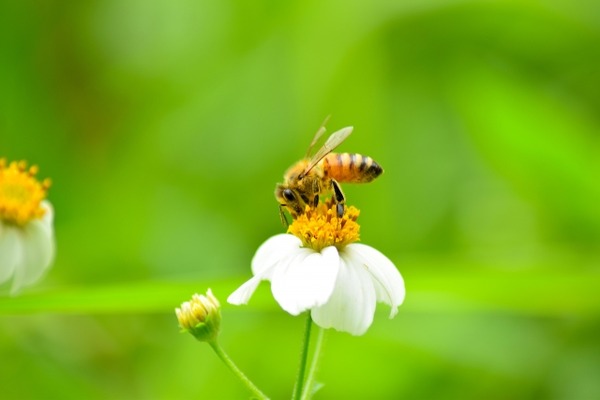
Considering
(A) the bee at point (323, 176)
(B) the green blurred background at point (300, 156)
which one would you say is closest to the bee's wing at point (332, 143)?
(A) the bee at point (323, 176)

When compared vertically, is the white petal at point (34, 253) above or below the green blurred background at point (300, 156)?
below

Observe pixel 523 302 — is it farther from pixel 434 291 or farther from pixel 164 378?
pixel 164 378

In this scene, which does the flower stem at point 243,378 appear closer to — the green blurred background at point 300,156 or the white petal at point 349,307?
the white petal at point 349,307

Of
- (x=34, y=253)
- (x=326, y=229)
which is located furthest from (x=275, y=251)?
(x=34, y=253)

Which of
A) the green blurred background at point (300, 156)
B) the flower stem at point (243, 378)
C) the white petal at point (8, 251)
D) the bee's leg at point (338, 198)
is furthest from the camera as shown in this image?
the green blurred background at point (300, 156)

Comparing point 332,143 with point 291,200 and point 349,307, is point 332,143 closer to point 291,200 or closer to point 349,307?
point 291,200

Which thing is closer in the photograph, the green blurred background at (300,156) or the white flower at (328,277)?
the white flower at (328,277)

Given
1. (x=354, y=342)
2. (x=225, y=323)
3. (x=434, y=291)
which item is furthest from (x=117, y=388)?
(x=434, y=291)
